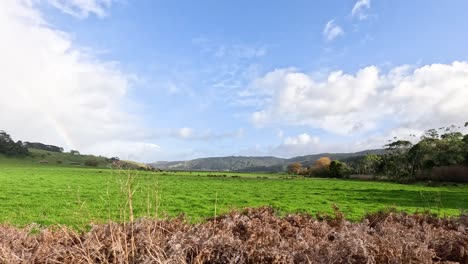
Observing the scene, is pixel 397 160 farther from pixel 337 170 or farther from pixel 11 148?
pixel 11 148

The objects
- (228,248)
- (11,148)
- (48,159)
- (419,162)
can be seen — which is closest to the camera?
(228,248)

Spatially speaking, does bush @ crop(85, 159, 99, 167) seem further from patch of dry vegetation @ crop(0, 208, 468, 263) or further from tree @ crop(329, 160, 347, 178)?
patch of dry vegetation @ crop(0, 208, 468, 263)

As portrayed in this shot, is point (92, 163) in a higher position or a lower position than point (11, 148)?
lower

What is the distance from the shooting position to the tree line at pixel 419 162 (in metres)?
74.5

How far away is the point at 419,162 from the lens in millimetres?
93375

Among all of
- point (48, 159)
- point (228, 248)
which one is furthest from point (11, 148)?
point (228, 248)

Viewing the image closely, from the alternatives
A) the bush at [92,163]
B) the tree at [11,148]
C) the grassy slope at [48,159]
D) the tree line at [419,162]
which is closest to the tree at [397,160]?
the tree line at [419,162]

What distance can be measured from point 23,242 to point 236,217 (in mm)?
3121

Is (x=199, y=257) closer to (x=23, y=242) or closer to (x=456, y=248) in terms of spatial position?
(x=23, y=242)

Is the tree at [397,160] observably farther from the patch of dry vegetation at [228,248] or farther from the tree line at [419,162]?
the patch of dry vegetation at [228,248]

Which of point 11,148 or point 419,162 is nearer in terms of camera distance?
point 419,162

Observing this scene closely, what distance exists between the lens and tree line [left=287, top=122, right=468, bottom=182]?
7452 centimetres

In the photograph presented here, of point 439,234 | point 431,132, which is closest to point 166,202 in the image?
point 439,234

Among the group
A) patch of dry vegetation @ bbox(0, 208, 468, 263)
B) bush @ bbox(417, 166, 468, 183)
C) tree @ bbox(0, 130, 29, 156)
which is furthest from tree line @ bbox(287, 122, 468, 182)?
tree @ bbox(0, 130, 29, 156)
